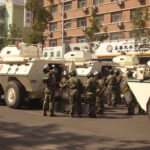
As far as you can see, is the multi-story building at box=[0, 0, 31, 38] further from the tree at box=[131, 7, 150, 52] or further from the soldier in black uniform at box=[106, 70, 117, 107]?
the soldier in black uniform at box=[106, 70, 117, 107]

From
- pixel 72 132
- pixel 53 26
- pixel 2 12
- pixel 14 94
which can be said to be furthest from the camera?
pixel 2 12

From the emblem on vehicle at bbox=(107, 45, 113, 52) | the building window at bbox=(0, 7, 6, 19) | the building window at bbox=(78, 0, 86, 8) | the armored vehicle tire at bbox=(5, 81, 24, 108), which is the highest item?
the building window at bbox=(0, 7, 6, 19)

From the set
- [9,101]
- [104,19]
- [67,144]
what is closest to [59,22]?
[104,19]

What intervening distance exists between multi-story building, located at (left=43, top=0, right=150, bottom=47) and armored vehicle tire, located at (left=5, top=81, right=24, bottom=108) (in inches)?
716

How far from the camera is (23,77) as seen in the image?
1077 centimetres

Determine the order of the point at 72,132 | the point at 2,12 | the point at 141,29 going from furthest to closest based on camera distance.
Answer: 1. the point at 2,12
2. the point at 141,29
3. the point at 72,132

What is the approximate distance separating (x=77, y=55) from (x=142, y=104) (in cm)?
923

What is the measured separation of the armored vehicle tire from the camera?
10820mm

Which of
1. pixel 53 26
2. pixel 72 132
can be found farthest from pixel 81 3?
pixel 72 132

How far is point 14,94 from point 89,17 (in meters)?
25.3

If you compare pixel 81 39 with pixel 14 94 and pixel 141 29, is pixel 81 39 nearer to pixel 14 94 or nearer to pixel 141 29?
pixel 141 29

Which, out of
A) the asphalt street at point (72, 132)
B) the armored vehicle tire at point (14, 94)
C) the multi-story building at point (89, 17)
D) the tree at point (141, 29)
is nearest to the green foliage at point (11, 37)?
the multi-story building at point (89, 17)

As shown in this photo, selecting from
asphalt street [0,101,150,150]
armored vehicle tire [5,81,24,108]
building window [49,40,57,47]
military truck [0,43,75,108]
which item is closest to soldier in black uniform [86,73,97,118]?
asphalt street [0,101,150,150]

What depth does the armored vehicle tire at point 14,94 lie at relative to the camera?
35.5 feet
